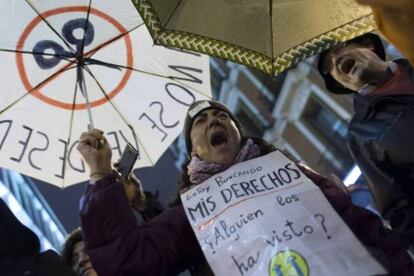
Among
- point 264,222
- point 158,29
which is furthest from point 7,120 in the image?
point 264,222

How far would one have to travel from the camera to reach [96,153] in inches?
117

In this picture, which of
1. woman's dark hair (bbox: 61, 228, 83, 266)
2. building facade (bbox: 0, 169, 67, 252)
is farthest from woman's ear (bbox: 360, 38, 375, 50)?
building facade (bbox: 0, 169, 67, 252)

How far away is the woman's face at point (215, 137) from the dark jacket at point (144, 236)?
438mm

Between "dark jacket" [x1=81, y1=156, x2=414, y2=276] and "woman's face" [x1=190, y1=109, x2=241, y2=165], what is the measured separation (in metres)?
0.44

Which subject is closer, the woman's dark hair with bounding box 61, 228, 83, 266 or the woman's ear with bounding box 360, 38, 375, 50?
the woman's ear with bounding box 360, 38, 375, 50

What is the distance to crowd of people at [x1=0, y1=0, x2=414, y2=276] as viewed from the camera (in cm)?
272

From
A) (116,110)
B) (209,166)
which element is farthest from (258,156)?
(116,110)

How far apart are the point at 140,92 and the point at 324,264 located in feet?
6.39

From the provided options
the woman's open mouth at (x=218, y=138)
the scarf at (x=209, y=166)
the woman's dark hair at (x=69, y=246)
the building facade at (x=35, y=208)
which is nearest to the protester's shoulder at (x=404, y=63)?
the scarf at (x=209, y=166)

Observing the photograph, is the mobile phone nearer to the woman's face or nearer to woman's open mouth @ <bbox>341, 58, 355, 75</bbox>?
the woman's face

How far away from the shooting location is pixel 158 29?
3.10 meters

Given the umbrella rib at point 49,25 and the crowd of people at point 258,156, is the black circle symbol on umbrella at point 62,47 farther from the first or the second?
the crowd of people at point 258,156

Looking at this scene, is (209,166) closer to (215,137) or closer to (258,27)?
(215,137)

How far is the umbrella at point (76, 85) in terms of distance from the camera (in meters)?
3.69
